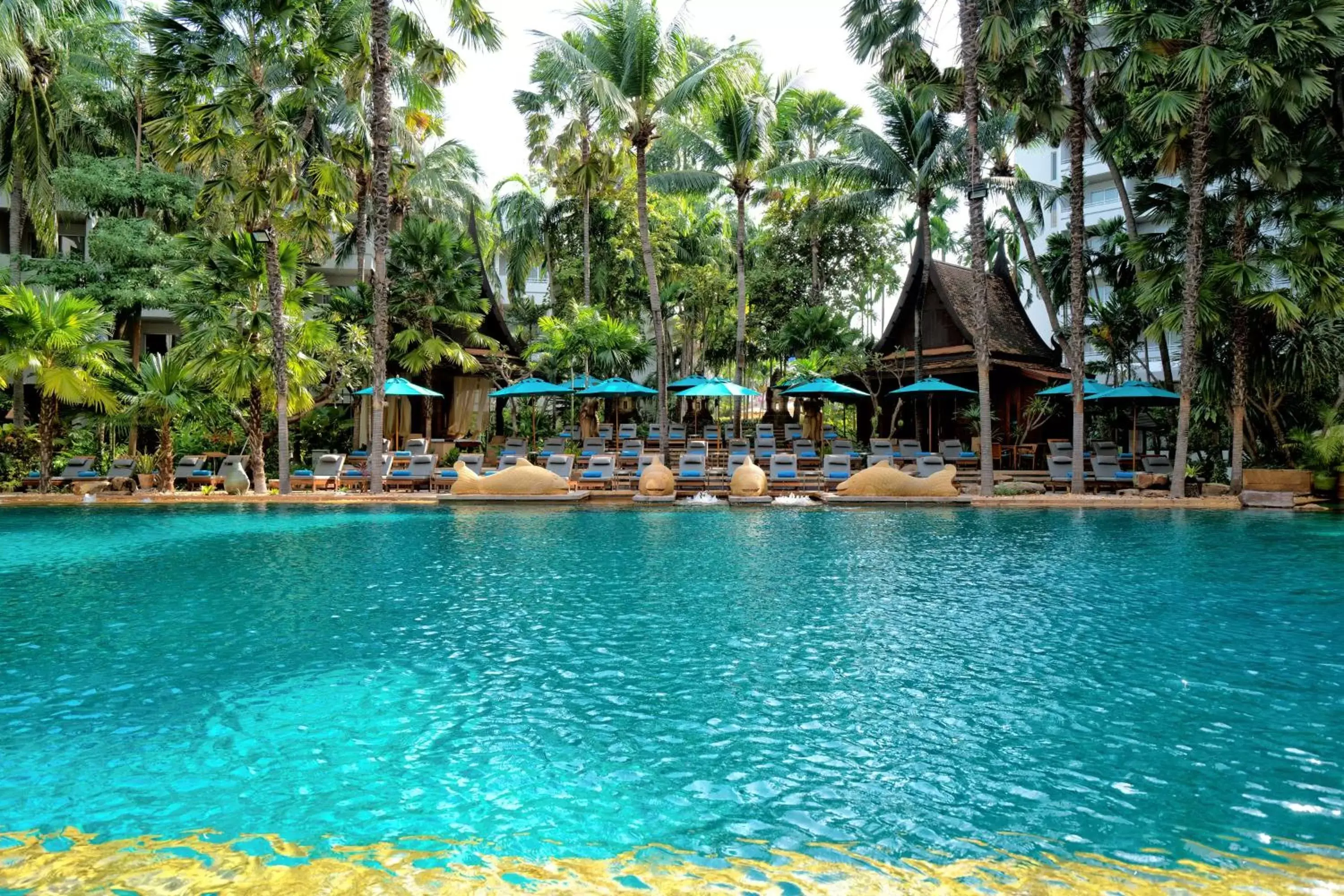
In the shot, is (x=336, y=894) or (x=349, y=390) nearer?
(x=336, y=894)

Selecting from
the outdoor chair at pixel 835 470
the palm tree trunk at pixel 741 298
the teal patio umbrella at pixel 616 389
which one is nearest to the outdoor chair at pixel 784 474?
the outdoor chair at pixel 835 470

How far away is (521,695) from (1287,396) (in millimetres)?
18708

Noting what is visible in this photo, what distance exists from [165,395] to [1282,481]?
2234 centimetres

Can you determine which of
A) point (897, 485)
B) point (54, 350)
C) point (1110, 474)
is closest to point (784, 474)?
point (897, 485)

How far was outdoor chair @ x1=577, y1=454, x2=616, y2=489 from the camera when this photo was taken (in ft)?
63.6

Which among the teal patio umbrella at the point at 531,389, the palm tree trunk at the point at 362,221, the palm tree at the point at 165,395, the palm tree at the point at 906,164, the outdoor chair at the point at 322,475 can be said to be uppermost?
the palm tree at the point at 906,164

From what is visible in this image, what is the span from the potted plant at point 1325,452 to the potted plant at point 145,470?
23739 millimetres

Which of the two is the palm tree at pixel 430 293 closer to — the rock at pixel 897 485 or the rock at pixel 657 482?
the rock at pixel 657 482

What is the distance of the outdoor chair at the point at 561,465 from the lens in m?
19.9

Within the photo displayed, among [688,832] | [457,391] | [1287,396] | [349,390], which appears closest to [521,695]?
[688,832]

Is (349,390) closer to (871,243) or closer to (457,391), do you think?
(457,391)

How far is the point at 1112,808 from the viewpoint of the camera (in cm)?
347

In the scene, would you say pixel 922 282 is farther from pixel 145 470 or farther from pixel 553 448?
pixel 145 470

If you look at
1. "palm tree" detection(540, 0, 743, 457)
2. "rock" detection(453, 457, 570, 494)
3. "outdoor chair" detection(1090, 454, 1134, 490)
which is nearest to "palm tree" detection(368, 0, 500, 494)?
"rock" detection(453, 457, 570, 494)
